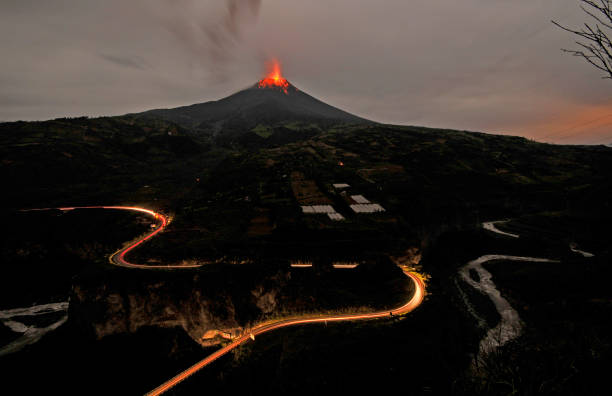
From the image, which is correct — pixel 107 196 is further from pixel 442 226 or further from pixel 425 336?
pixel 442 226

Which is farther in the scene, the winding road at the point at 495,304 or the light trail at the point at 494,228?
the light trail at the point at 494,228

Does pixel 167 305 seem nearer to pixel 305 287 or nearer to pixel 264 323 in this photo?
pixel 264 323

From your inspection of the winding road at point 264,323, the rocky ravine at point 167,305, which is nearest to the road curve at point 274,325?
the winding road at point 264,323

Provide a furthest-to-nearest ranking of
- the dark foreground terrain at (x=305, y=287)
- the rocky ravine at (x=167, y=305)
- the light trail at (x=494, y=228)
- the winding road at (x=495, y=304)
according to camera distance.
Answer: the light trail at (x=494, y=228)
the winding road at (x=495, y=304)
the rocky ravine at (x=167, y=305)
the dark foreground terrain at (x=305, y=287)

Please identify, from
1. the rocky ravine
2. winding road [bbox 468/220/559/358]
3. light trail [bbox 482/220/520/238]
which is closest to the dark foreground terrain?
the rocky ravine

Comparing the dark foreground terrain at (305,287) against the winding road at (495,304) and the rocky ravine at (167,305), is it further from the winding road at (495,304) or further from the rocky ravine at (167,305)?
the winding road at (495,304)

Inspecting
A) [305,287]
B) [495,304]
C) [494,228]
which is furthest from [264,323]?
[494,228]

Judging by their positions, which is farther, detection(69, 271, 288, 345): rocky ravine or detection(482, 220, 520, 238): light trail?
detection(482, 220, 520, 238): light trail

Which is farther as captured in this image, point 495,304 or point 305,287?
point 495,304

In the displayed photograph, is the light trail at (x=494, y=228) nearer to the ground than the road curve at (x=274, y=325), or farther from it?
farther from it

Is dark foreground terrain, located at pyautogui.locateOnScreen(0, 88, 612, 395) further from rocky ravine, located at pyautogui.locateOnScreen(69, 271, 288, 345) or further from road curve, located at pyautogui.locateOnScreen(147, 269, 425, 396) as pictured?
road curve, located at pyautogui.locateOnScreen(147, 269, 425, 396)

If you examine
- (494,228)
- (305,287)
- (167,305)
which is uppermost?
(494,228)
